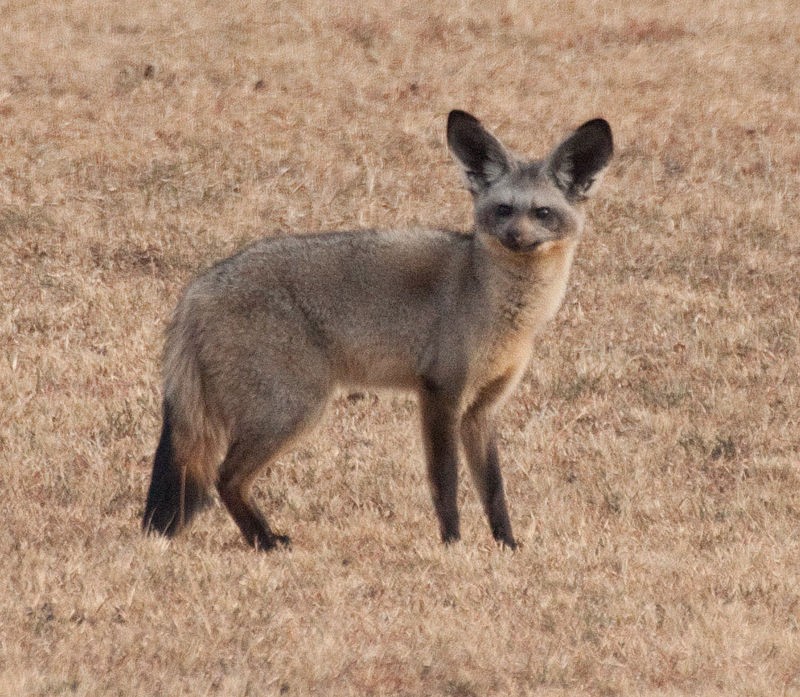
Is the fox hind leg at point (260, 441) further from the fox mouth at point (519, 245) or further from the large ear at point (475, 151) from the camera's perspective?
the large ear at point (475, 151)

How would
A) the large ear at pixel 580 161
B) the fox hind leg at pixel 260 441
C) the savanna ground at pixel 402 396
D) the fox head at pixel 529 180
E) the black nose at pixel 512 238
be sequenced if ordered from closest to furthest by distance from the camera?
the savanna ground at pixel 402 396
the fox hind leg at pixel 260 441
the black nose at pixel 512 238
the fox head at pixel 529 180
the large ear at pixel 580 161

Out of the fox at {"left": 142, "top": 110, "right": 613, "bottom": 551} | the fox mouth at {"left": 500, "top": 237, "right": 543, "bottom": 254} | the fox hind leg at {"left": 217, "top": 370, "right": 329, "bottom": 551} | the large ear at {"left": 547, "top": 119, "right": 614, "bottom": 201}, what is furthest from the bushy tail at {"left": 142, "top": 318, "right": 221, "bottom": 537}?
the large ear at {"left": 547, "top": 119, "right": 614, "bottom": 201}

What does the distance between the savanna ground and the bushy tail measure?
0.60 feet

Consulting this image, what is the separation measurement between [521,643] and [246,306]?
2.39m

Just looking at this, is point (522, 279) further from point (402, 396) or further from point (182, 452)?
point (402, 396)

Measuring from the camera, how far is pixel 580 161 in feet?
25.5

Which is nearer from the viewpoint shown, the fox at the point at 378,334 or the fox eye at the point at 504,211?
the fox at the point at 378,334

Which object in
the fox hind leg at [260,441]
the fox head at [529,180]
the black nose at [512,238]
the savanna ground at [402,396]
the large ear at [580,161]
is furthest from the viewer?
the large ear at [580,161]

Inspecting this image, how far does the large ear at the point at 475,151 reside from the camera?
7762mm

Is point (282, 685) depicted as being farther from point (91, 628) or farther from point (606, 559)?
point (606, 559)

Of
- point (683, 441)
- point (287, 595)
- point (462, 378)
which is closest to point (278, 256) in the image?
point (462, 378)

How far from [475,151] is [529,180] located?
1.18 feet

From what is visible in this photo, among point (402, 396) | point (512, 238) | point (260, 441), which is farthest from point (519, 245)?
point (402, 396)

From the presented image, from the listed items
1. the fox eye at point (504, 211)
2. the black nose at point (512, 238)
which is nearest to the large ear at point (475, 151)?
the fox eye at point (504, 211)
